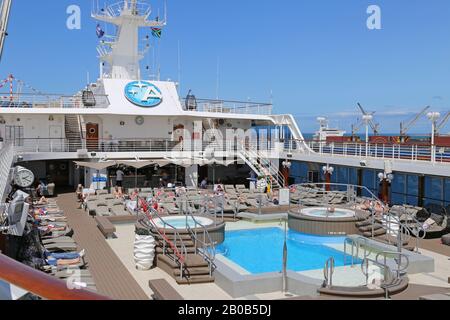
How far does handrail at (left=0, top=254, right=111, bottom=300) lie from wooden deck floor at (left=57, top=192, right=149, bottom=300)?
19.8 ft

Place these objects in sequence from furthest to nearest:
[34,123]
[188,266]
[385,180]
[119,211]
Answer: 1. [34,123]
2. [385,180]
3. [119,211]
4. [188,266]

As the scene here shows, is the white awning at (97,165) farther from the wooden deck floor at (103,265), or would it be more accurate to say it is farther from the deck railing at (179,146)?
the wooden deck floor at (103,265)

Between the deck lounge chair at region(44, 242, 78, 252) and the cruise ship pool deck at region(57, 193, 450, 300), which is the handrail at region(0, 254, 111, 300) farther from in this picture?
the deck lounge chair at region(44, 242, 78, 252)

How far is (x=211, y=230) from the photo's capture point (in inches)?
459

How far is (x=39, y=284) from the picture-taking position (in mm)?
1541

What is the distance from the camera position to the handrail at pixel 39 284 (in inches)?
60.4

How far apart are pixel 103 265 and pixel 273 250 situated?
460cm

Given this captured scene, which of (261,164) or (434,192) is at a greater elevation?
(261,164)

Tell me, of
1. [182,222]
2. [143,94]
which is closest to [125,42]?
[143,94]

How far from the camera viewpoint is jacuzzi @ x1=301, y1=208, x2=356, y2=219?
1337cm

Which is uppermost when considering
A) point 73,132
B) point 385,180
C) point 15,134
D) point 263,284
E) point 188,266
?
point 73,132

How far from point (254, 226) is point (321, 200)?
411 cm

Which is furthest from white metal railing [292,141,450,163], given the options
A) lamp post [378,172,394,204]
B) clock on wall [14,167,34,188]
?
clock on wall [14,167,34,188]

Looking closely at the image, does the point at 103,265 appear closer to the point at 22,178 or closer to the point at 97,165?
the point at 22,178
